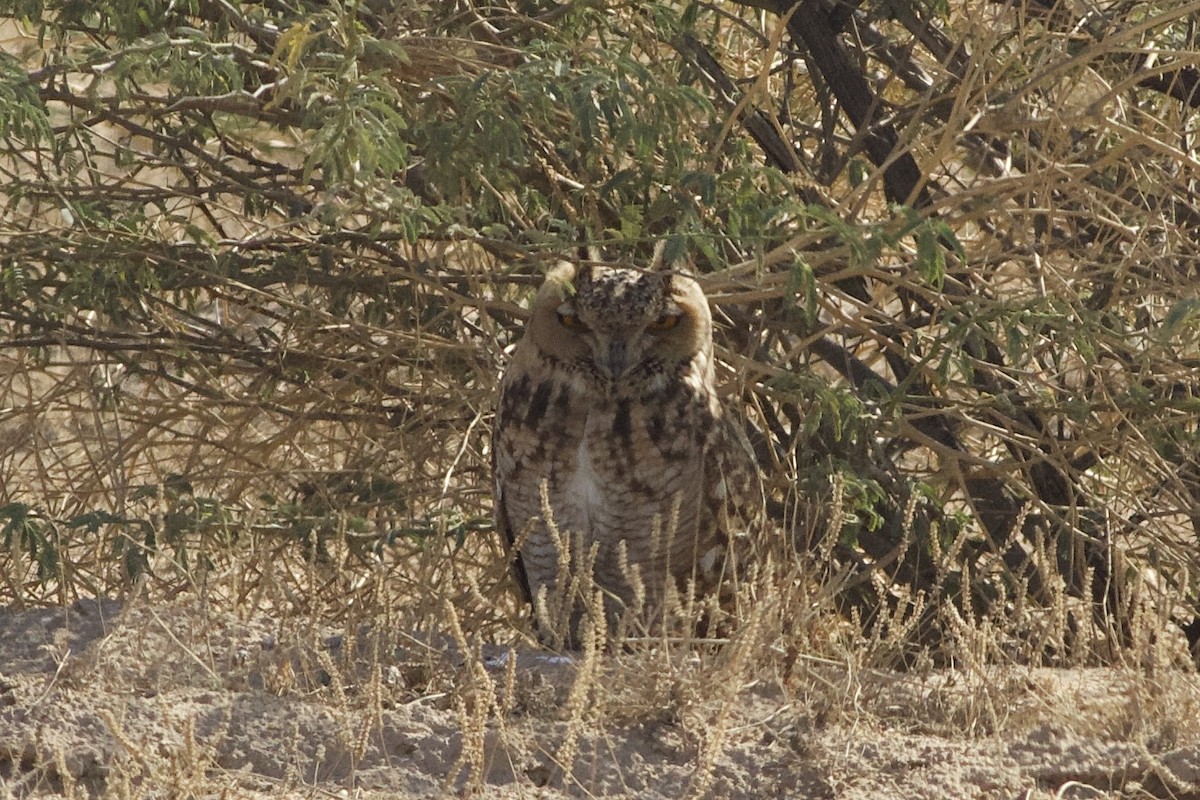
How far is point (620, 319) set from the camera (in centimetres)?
407

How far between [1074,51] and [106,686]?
3349mm

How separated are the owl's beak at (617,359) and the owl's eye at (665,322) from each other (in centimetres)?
9

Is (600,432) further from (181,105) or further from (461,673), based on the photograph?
(181,105)

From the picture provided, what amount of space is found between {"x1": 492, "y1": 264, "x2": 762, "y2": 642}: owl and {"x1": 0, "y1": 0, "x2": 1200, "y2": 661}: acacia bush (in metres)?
0.14

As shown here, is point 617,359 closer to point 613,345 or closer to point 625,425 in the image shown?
point 613,345

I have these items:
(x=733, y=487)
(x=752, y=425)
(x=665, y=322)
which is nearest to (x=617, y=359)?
(x=665, y=322)

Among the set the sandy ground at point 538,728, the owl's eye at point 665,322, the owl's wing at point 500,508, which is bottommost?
the sandy ground at point 538,728

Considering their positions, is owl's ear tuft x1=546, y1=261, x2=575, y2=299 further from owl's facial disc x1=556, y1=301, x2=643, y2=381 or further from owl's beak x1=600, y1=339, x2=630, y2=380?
owl's beak x1=600, y1=339, x2=630, y2=380

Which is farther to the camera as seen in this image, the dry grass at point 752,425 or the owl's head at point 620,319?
the owl's head at point 620,319

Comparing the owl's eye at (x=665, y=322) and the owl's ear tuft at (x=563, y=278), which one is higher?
the owl's ear tuft at (x=563, y=278)

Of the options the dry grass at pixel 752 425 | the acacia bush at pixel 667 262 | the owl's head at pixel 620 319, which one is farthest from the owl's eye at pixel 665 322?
the dry grass at pixel 752 425

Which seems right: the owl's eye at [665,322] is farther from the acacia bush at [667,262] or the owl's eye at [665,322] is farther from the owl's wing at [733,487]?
the owl's wing at [733,487]

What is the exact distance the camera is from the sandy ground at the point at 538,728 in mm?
2838

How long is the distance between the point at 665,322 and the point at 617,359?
0.51 feet
